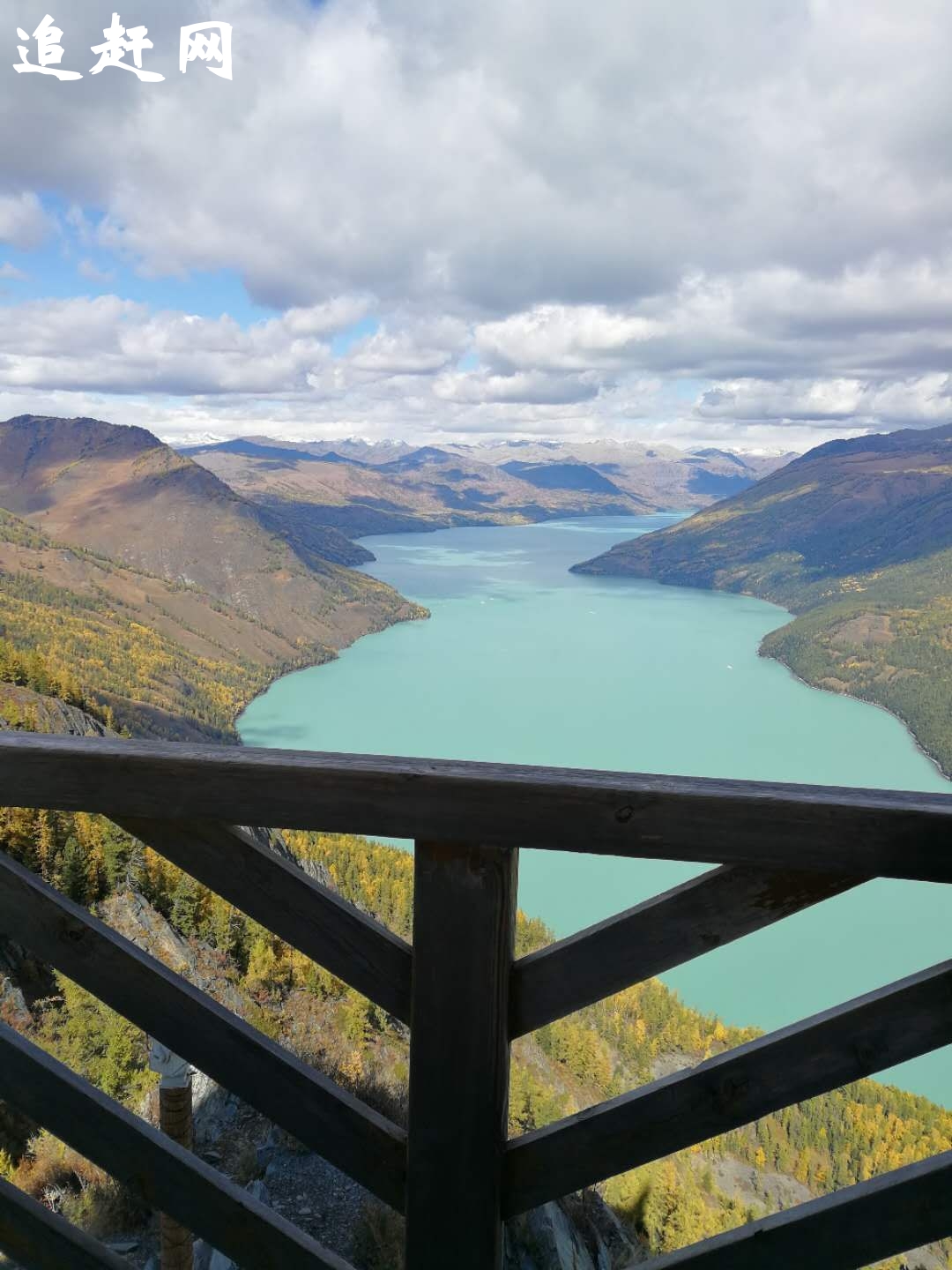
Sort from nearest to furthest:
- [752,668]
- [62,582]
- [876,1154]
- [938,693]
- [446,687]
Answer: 1. [876,1154]
2. [446,687]
3. [938,693]
4. [752,668]
5. [62,582]

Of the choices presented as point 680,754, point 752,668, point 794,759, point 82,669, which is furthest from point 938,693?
point 82,669

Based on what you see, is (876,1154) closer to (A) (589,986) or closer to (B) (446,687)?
(A) (589,986)

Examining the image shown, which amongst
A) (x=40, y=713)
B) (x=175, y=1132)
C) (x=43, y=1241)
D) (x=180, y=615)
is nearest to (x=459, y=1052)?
(x=43, y=1241)

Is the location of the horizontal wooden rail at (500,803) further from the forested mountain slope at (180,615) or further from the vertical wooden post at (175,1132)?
the forested mountain slope at (180,615)

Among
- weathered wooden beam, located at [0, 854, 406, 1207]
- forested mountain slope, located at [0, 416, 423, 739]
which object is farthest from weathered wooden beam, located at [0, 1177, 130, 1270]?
forested mountain slope, located at [0, 416, 423, 739]

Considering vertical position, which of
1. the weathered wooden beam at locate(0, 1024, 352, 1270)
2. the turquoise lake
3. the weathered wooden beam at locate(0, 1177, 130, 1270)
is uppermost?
the weathered wooden beam at locate(0, 1024, 352, 1270)

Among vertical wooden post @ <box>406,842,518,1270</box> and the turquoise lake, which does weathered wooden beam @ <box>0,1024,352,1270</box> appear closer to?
vertical wooden post @ <box>406,842,518,1270</box>

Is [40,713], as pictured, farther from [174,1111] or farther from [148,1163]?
[148,1163]
